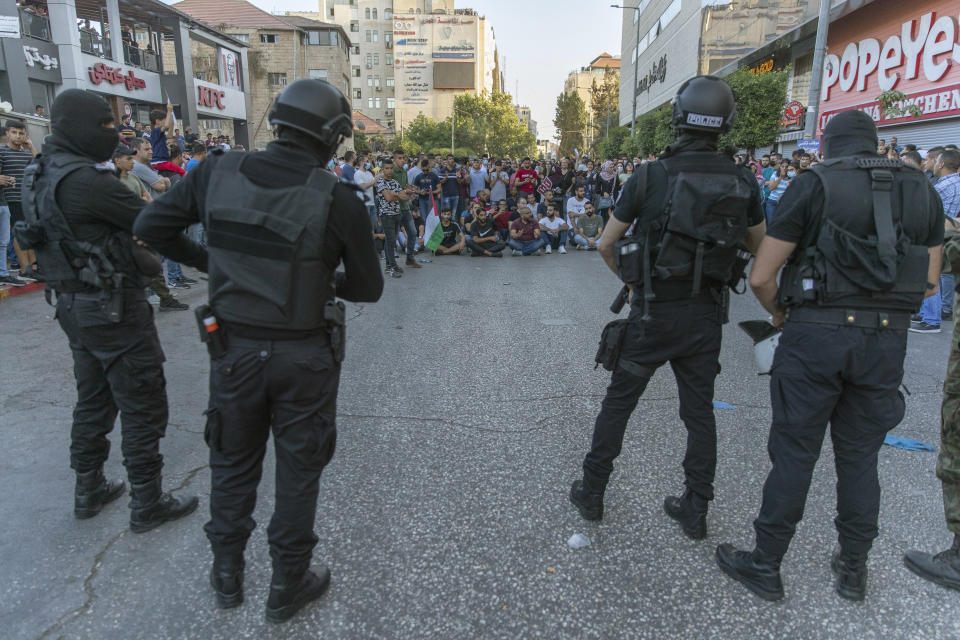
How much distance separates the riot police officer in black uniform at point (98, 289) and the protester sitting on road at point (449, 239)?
10.1 meters

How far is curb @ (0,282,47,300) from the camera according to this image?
25.0ft

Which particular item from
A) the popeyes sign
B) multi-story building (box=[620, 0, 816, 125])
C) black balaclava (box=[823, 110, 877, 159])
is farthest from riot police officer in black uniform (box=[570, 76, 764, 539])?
multi-story building (box=[620, 0, 816, 125])

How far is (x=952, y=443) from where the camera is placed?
8.86 feet

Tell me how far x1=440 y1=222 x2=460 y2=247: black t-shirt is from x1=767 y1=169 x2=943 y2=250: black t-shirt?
10967mm

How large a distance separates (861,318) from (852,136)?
70cm

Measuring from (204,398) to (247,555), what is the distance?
2.22 metres

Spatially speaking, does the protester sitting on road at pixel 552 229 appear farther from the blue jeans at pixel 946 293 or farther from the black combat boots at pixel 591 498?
the black combat boots at pixel 591 498

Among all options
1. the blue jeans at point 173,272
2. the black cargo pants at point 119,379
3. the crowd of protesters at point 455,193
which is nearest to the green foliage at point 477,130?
the crowd of protesters at point 455,193

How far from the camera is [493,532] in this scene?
9.62 feet

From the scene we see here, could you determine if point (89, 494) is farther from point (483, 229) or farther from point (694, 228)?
point (483, 229)

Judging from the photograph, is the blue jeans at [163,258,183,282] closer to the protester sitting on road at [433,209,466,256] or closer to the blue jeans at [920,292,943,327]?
the protester sitting on road at [433,209,466,256]

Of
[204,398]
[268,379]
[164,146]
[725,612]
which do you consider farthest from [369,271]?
[164,146]

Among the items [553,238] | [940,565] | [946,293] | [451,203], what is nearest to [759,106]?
[553,238]

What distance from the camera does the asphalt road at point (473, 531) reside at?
7.79 ft
